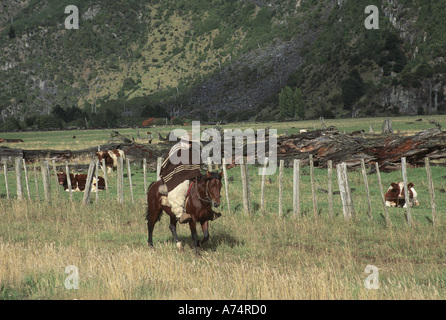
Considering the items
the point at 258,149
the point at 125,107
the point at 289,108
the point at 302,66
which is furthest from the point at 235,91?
the point at 258,149

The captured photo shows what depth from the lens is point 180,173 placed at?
33.9 ft

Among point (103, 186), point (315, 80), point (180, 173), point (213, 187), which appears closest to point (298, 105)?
point (315, 80)

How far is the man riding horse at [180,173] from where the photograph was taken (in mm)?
10070

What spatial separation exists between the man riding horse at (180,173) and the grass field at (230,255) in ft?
3.16

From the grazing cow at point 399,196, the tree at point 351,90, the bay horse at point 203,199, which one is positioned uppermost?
the tree at point 351,90

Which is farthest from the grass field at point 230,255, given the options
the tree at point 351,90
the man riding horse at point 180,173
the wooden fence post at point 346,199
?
the tree at point 351,90

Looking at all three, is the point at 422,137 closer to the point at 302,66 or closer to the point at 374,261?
the point at 374,261

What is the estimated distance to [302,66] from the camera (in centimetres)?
16275

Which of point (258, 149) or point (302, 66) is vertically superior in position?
point (302, 66)

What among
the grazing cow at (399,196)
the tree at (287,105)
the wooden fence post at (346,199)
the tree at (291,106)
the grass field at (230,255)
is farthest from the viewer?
the tree at (287,105)

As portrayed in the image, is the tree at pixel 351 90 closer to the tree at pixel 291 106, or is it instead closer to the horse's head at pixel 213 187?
the tree at pixel 291 106

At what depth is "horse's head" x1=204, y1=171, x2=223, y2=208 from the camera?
930 cm

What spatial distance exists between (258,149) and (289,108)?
90.6 m

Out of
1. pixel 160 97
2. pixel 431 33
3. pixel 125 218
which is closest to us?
pixel 125 218
